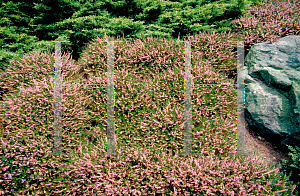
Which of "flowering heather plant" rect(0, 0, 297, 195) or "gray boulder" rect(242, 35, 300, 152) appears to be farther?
"gray boulder" rect(242, 35, 300, 152)

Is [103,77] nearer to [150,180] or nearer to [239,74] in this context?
[150,180]

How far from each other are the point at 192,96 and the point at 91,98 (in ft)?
7.71

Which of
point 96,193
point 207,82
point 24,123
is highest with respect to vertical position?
point 207,82

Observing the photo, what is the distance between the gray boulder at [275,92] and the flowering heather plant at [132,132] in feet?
1.59

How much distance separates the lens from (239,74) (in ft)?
14.7

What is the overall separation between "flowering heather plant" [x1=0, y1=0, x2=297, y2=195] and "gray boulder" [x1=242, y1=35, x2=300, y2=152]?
48cm

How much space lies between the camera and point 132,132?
3459mm

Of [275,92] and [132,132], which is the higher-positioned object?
[275,92]

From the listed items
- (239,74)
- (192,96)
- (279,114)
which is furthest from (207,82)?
(279,114)

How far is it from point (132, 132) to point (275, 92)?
3.28 metres

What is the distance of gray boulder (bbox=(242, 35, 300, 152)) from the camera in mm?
3537

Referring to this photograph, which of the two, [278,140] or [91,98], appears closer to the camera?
[278,140]

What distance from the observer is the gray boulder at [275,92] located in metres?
3.54

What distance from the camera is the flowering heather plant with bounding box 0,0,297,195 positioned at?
280 centimetres
